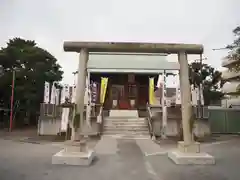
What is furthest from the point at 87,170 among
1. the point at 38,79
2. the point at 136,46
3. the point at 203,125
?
the point at 38,79

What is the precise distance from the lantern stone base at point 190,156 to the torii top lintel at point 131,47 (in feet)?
10.5

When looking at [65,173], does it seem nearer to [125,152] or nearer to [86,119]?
[125,152]

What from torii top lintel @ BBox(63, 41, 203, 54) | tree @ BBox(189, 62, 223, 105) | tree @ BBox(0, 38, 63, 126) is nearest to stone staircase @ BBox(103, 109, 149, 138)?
torii top lintel @ BBox(63, 41, 203, 54)

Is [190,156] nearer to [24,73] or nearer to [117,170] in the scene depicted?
[117,170]

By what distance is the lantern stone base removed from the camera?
8094 millimetres

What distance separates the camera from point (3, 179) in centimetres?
612

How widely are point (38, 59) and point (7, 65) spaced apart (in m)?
2.91

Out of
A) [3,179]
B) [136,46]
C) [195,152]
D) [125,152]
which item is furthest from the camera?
[125,152]

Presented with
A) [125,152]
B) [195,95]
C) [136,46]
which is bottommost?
[125,152]

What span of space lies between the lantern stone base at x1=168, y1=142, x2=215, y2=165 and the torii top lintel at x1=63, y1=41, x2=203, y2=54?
3.21 metres

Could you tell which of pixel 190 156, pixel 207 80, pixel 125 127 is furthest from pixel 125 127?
pixel 207 80

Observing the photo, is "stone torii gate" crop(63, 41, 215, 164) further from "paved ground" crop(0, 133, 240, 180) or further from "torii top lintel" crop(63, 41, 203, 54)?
"paved ground" crop(0, 133, 240, 180)

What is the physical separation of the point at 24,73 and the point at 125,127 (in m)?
12.0

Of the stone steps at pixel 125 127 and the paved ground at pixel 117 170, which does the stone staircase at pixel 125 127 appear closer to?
the stone steps at pixel 125 127
